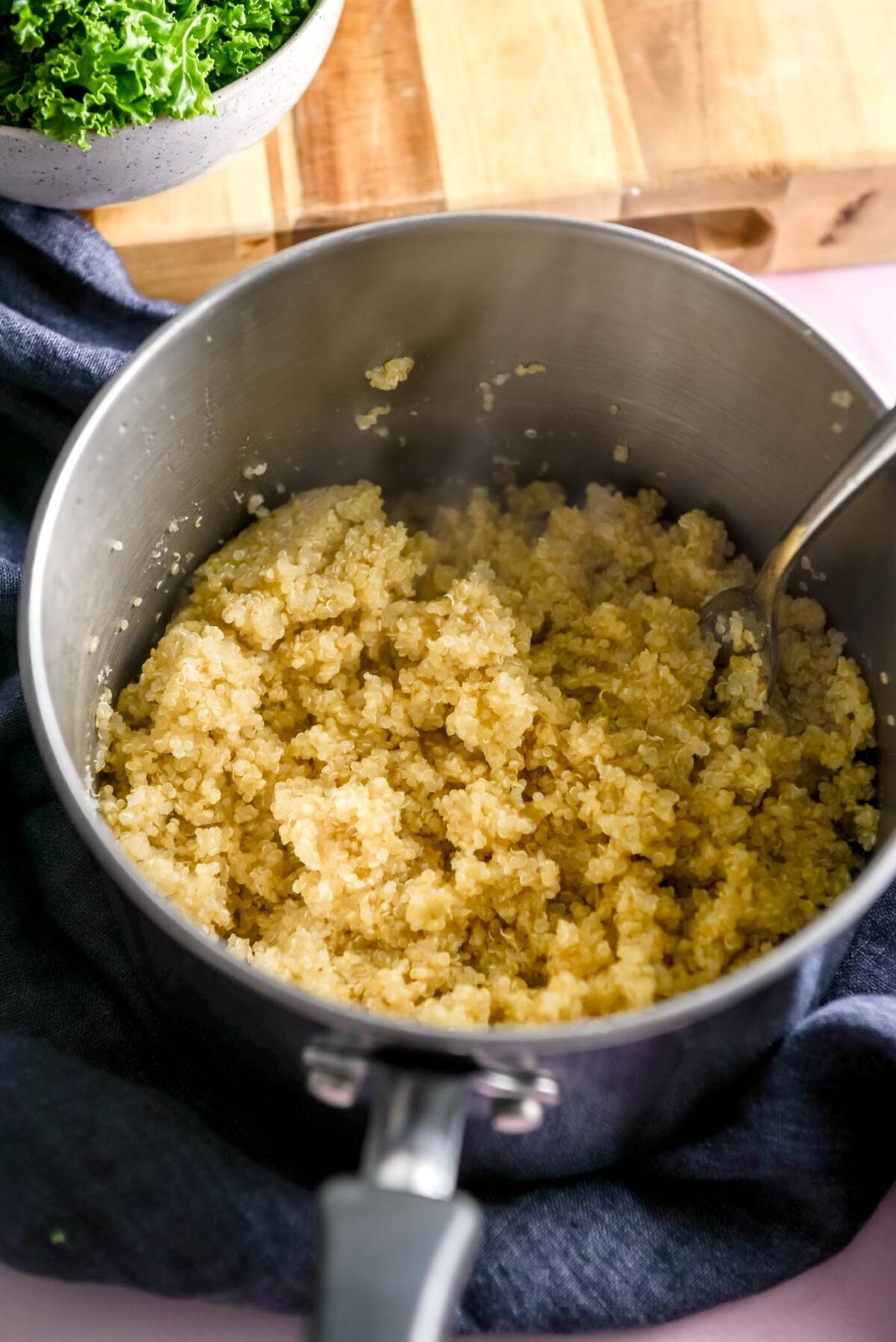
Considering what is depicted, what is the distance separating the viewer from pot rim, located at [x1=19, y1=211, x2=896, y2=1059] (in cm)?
75

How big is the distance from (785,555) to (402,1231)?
65cm

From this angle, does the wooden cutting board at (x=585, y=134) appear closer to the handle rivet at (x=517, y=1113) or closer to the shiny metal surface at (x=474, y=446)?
the shiny metal surface at (x=474, y=446)

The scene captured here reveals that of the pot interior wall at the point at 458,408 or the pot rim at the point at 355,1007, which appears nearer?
the pot rim at the point at 355,1007

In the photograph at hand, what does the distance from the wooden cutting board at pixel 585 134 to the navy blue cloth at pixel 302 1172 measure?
771 mm

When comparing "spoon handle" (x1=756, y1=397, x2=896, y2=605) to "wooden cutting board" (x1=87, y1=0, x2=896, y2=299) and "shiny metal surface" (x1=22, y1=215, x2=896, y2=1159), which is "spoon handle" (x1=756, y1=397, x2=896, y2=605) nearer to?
"shiny metal surface" (x1=22, y1=215, x2=896, y2=1159)

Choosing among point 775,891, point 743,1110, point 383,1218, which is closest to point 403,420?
point 775,891

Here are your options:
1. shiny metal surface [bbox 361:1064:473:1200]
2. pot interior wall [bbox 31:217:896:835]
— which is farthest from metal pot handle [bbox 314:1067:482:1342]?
pot interior wall [bbox 31:217:896:835]

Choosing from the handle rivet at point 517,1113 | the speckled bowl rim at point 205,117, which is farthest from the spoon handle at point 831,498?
the speckled bowl rim at point 205,117

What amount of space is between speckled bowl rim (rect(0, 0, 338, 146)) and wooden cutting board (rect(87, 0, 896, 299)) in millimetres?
158

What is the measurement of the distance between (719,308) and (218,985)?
0.69 metres

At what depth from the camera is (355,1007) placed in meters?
0.84

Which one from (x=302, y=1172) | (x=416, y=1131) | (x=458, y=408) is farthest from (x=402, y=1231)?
(x=458, y=408)

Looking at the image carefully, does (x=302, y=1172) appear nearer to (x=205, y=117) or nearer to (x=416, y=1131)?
(x=416, y=1131)

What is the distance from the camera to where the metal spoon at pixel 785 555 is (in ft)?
3.23
